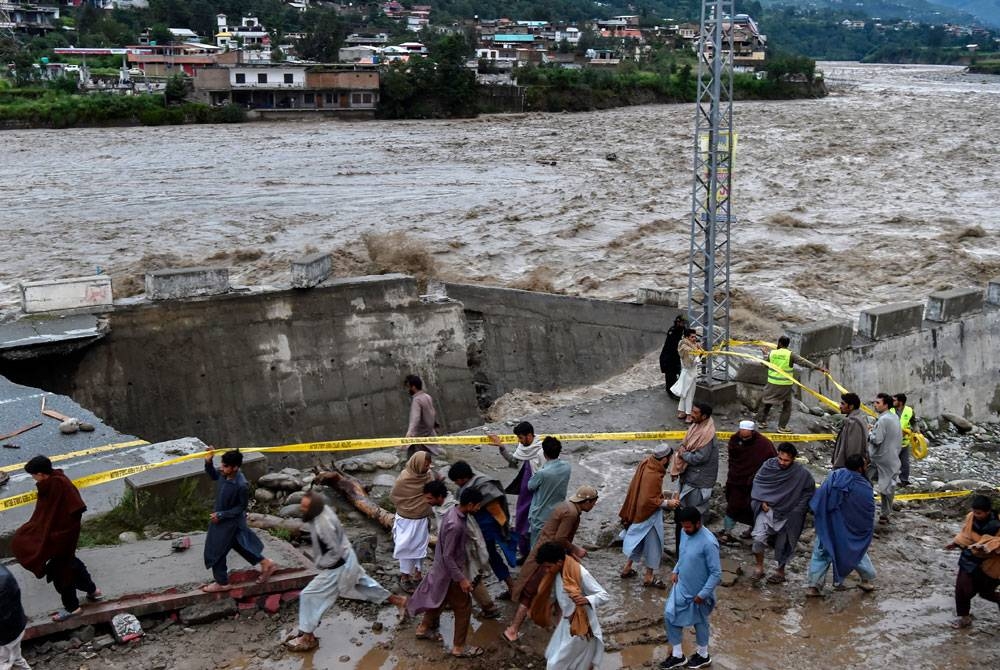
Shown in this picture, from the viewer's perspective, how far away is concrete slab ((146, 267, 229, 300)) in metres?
15.4

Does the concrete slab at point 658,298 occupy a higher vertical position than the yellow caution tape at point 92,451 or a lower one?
higher

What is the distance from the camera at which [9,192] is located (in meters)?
36.8

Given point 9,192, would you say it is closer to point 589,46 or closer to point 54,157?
point 54,157

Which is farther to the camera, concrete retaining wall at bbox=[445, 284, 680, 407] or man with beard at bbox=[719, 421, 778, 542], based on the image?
concrete retaining wall at bbox=[445, 284, 680, 407]

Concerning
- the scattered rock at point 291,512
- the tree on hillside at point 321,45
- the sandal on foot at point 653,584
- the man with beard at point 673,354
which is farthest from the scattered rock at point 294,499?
the tree on hillside at point 321,45

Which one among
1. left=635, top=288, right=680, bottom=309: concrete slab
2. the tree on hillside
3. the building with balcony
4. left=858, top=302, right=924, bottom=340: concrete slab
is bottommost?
left=635, top=288, right=680, bottom=309: concrete slab

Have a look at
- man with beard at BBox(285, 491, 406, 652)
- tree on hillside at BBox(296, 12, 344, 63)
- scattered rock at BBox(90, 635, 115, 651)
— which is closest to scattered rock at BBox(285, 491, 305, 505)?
man with beard at BBox(285, 491, 406, 652)

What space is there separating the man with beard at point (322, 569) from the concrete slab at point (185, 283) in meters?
9.72

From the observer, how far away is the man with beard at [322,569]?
21.2ft

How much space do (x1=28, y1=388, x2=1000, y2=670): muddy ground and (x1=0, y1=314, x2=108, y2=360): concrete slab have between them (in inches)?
286

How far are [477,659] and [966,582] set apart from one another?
12.0 feet

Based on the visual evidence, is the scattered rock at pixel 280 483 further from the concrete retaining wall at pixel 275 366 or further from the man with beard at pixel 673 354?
the concrete retaining wall at pixel 275 366

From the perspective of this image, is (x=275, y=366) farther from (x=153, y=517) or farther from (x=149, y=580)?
(x=149, y=580)

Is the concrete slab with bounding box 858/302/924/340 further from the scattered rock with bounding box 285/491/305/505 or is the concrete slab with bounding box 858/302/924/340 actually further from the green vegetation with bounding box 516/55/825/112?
the green vegetation with bounding box 516/55/825/112
